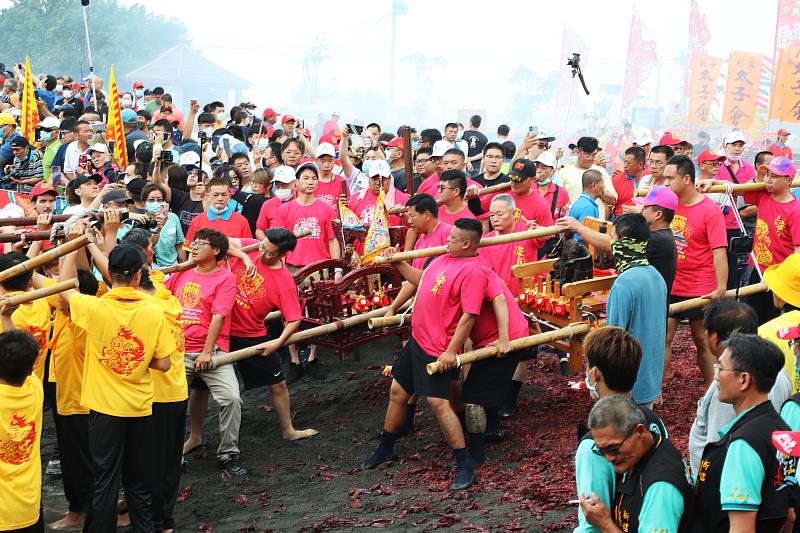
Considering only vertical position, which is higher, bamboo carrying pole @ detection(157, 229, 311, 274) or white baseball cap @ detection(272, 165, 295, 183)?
white baseball cap @ detection(272, 165, 295, 183)

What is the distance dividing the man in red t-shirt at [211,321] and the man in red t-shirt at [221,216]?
1738 millimetres

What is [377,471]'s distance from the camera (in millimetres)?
7316

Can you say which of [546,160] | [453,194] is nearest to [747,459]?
[453,194]

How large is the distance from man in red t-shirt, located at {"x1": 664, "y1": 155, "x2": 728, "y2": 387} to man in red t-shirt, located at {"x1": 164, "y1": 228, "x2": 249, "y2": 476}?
3793 mm

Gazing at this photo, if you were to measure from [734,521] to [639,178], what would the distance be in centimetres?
767

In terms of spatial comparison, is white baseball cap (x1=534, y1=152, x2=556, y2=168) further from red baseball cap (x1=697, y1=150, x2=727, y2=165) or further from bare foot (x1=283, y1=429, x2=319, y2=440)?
bare foot (x1=283, y1=429, x2=319, y2=440)

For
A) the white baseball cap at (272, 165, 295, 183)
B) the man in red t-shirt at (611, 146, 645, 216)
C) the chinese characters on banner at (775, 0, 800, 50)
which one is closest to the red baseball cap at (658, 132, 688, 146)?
the man in red t-shirt at (611, 146, 645, 216)

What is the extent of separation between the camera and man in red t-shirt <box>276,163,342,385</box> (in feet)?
31.7

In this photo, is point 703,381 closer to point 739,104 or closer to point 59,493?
point 59,493

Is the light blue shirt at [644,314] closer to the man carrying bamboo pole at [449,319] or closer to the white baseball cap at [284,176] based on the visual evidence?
the man carrying bamboo pole at [449,319]

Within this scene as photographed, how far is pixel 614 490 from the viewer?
3637mm

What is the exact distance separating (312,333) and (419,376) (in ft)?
4.66

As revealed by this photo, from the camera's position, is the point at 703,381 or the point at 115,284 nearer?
the point at 115,284

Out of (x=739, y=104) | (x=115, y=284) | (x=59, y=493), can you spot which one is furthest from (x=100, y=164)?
(x=739, y=104)
